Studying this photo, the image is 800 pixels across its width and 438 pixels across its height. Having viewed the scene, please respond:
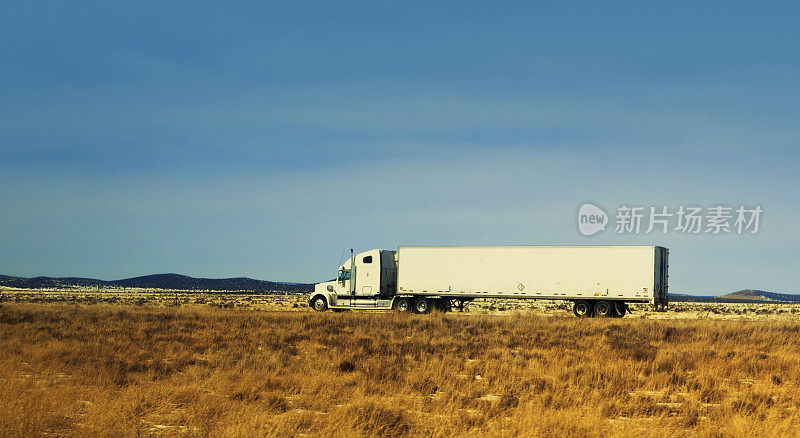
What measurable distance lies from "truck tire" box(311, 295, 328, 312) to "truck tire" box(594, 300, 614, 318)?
16318mm

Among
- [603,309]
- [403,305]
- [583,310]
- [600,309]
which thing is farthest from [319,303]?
[603,309]

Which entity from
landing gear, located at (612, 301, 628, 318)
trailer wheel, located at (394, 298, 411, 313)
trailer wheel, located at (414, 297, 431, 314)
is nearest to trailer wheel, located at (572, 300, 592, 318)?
landing gear, located at (612, 301, 628, 318)

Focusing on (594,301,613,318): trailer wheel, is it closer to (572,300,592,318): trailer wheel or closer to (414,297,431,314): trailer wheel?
(572,300,592,318): trailer wheel

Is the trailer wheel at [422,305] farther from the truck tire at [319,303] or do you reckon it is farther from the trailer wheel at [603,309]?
the trailer wheel at [603,309]

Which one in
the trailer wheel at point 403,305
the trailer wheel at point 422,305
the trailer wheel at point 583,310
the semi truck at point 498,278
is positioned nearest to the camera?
the semi truck at point 498,278

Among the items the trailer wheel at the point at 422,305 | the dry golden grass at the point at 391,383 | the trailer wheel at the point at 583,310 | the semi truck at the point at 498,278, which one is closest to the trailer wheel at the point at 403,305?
the semi truck at the point at 498,278

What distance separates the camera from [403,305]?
143 feet

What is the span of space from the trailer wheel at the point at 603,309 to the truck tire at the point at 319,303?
16.3 metres

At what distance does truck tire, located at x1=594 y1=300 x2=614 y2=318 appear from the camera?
128 feet

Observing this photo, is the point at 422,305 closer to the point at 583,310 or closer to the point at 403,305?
the point at 403,305

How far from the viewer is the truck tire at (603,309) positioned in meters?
39.1

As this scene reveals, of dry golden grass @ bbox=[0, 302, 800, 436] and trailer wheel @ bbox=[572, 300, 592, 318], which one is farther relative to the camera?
trailer wheel @ bbox=[572, 300, 592, 318]

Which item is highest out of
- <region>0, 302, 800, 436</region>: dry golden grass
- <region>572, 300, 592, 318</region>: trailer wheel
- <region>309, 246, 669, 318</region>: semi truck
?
<region>309, 246, 669, 318</region>: semi truck

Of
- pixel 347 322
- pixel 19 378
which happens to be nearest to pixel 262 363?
pixel 19 378
